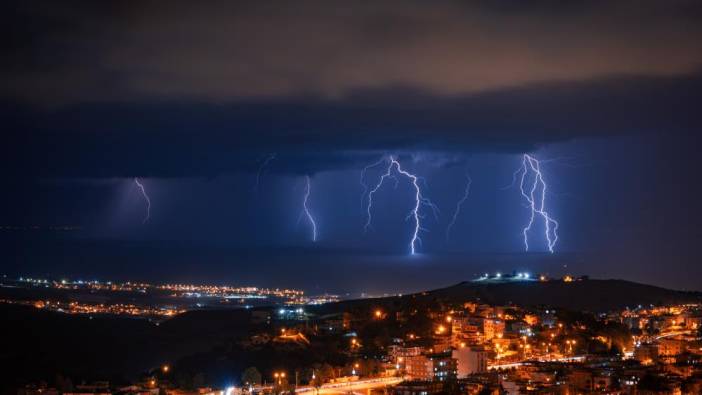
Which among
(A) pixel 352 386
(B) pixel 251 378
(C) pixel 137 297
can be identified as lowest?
(A) pixel 352 386

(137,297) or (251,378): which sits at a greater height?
(137,297)

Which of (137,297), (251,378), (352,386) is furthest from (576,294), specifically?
(251,378)

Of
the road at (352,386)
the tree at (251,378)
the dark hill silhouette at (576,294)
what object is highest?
the dark hill silhouette at (576,294)

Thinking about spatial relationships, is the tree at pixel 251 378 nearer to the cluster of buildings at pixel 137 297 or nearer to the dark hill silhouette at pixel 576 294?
the cluster of buildings at pixel 137 297

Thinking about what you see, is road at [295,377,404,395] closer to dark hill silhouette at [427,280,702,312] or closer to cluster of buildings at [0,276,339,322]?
cluster of buildings at [0,276,339,322]

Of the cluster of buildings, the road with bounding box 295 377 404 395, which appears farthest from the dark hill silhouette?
the road with bounding box 295 377 404 395

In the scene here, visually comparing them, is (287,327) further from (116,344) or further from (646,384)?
(646,384)

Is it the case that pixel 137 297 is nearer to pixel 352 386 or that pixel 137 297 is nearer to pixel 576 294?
pixel 576 294

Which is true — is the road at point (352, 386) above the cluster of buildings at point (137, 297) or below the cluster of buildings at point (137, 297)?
below

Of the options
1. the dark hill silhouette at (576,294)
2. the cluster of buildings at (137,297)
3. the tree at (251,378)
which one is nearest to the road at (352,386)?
the tree at (251,378)

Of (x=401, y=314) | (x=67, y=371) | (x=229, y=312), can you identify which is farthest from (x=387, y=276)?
(x=67, y=371)

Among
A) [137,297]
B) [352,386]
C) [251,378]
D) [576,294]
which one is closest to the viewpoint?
[352,386]
